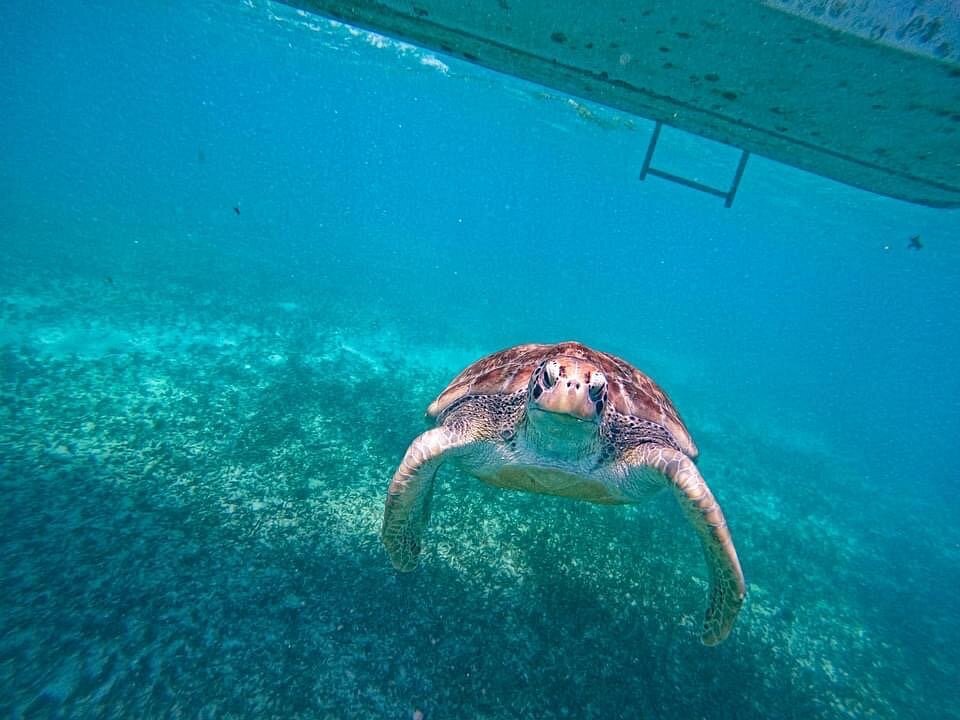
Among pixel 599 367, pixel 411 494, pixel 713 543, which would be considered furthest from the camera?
pixel 599 367

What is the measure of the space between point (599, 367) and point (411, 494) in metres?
1.91

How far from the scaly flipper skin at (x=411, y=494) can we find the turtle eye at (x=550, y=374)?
105 cm

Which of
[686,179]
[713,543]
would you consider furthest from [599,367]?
[686,179]

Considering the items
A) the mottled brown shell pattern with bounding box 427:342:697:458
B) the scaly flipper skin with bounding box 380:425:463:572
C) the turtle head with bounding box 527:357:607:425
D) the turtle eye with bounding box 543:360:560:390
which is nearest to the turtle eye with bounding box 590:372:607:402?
the turtle head with bounding box 527:357:607:425

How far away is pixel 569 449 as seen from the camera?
9.72ft

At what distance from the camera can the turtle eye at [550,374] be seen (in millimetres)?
2475

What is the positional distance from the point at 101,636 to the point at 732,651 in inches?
212

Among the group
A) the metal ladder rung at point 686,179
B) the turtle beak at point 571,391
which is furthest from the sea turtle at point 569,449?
the metal ladder rung at point 686,179

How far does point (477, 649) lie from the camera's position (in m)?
3.23

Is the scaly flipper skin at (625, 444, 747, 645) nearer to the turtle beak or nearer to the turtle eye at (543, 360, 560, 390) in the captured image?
the turtle beak

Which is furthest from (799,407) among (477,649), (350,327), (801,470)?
(477,649)

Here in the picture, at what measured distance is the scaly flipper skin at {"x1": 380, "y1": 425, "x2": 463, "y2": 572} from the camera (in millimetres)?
3125

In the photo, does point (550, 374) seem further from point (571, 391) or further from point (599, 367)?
point (599, 367)

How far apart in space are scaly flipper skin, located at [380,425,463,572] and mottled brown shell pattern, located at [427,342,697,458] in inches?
25.6
